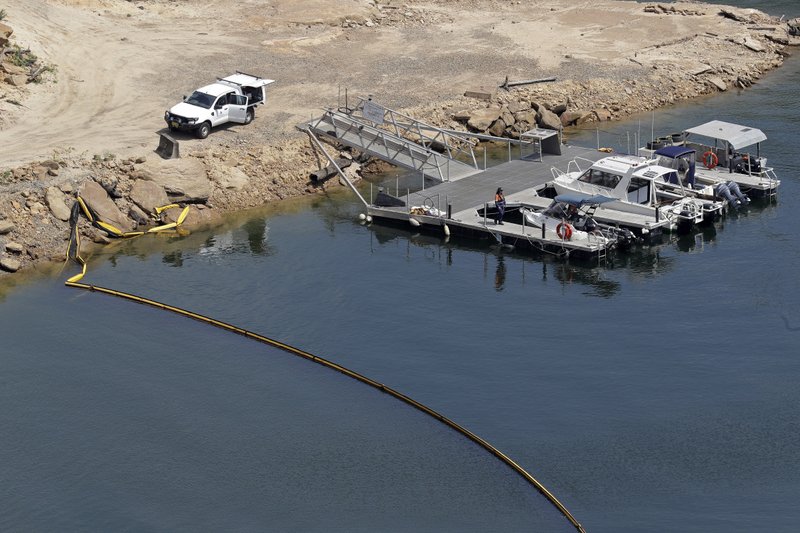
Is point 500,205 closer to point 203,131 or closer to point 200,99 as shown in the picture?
point 203,131

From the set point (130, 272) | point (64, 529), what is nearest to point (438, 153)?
point (130, 272)

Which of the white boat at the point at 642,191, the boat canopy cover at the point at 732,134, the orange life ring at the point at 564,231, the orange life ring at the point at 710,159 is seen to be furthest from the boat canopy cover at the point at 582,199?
the orange life ring at the point at 710,159

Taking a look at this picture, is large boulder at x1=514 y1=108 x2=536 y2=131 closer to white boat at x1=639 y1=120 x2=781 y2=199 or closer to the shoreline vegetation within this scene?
the shoreline vegetation

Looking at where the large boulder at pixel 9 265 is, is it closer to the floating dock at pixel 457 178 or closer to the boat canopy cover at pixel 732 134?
the floating dock at pixel 457 178

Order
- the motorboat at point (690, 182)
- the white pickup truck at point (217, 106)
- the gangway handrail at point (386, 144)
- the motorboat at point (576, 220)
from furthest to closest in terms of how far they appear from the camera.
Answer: the white pickup truck at point (217, 106) < the gangway handrail at point (386, 144) < the motorboat at point (690, 182) < the motorboat at point (576, 220)

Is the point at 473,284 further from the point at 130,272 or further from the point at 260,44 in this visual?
the point at 260,44

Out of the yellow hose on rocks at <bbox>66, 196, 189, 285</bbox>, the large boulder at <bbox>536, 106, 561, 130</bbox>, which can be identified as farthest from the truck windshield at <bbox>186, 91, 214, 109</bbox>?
the large boulder at <bbox>536, 106, 561, 130</bbox>

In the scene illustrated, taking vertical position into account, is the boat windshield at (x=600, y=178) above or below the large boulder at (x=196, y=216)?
above
